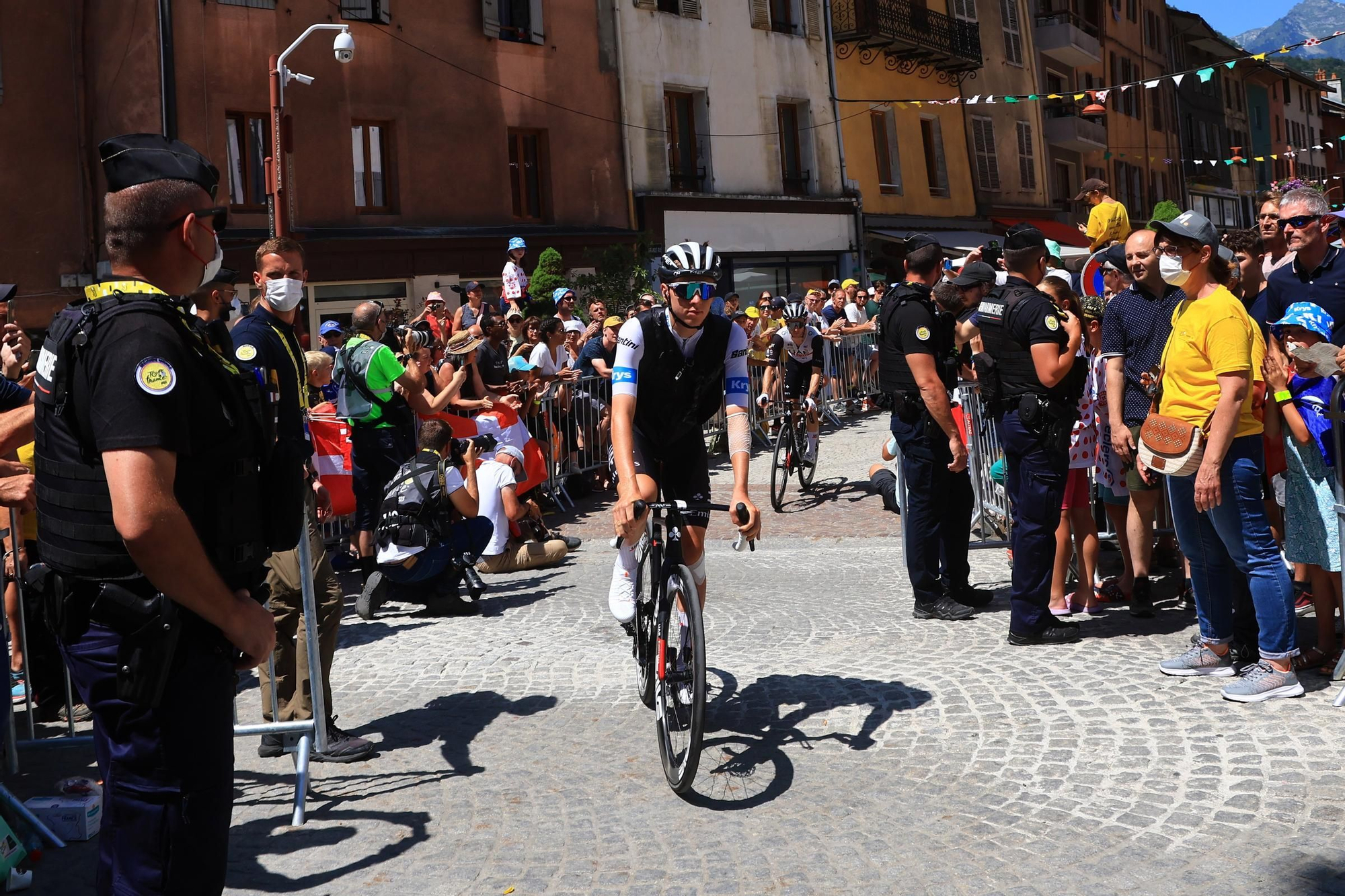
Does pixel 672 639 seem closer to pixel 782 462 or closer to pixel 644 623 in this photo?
pixel 644 623

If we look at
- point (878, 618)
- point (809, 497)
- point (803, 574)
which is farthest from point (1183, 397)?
point (809, 497)

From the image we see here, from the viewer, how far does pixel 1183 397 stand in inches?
226

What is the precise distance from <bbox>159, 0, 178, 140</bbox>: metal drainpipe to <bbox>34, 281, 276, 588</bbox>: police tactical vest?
1913 cm

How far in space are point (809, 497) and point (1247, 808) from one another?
28.7 feet

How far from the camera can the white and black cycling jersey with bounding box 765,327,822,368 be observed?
51.6 feet

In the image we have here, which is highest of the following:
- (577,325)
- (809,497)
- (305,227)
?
(305,227)

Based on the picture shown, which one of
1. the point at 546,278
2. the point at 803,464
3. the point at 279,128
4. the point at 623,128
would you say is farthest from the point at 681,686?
the point at 623,128

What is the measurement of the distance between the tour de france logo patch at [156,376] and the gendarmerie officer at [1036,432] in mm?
4949

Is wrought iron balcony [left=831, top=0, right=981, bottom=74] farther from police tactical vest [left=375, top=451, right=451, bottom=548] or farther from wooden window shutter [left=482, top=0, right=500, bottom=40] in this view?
police tactical vest [left=375, top=451, right=451, bottom=548]

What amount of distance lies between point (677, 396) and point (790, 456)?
23.9 feet

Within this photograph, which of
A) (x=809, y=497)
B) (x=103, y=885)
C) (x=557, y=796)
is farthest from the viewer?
(x=809, y=497)

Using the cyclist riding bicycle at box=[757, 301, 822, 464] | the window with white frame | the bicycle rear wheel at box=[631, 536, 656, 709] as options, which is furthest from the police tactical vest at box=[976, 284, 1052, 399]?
the window with white frame

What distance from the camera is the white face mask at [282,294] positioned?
551cm

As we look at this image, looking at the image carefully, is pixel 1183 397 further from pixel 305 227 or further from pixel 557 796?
pixel 305 227
